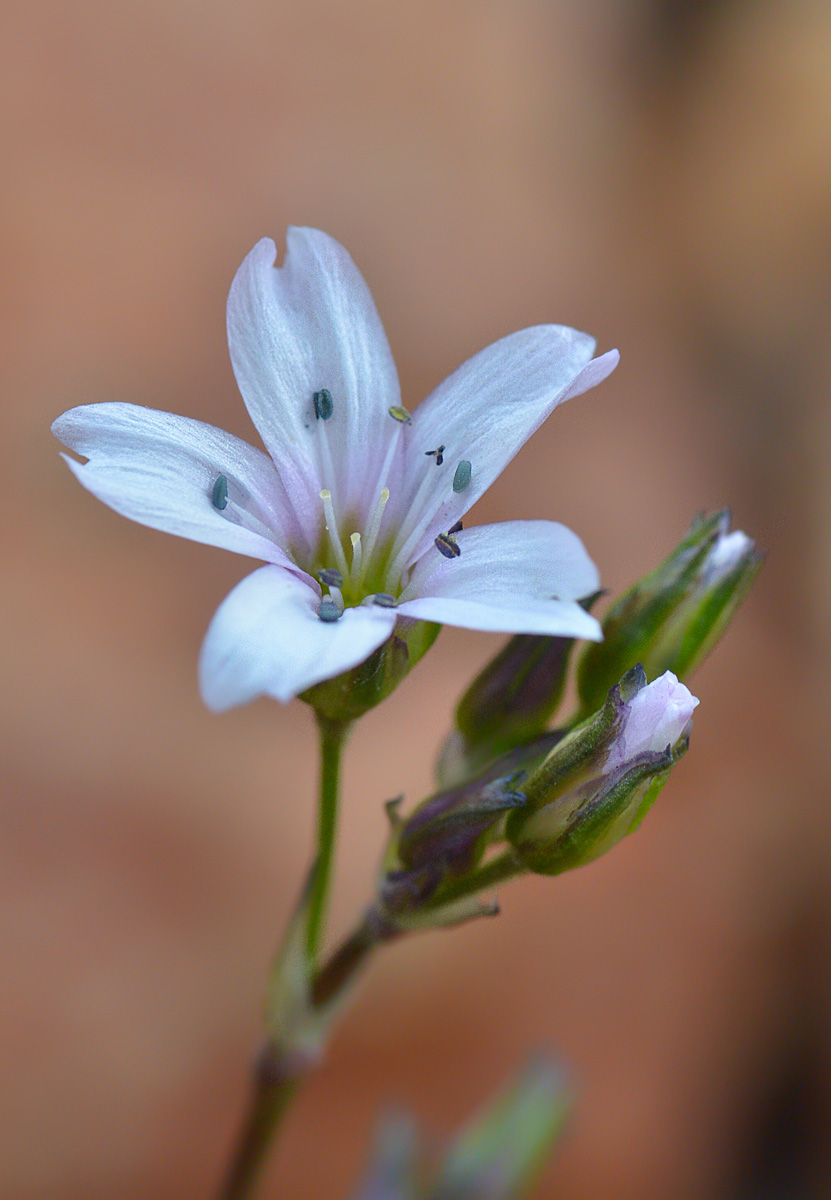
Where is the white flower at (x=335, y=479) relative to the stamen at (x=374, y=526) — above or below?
above

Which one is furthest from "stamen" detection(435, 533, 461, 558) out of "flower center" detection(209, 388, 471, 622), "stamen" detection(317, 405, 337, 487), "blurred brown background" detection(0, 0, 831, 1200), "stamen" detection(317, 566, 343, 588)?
"blurred brown background" detection(0, 0, 831, 1200)

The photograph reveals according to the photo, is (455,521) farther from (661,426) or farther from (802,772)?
(661,426)

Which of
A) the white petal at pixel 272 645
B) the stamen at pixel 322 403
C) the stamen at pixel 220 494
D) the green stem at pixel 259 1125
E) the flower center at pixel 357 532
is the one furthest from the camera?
the green stem at pixel 259 1125

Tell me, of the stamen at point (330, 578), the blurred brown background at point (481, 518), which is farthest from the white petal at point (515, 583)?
the blurred brown background at point (481, 518)

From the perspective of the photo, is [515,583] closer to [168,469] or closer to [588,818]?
[588,818]

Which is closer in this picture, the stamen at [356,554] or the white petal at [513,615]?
the white petal at [513,615]

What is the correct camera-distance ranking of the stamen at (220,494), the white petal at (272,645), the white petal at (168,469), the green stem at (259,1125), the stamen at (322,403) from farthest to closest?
the green stem at (259,1125), the stamen at (322,403), the stamen at (220,494), the white petal at (168,469), the white petal at (272,645)

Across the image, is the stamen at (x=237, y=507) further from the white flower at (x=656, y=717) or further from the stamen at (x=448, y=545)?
the white flower at (x=656, y=717)

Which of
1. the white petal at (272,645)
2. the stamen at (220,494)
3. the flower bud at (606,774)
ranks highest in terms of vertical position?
→ the stamen at (220,494)
